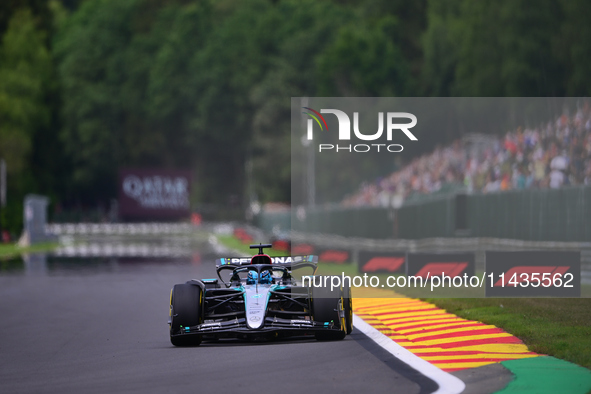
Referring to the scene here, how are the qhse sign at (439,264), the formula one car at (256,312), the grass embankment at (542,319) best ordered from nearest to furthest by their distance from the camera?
the grass embankment at (542,319) < the formula one car at (256,312) < the qhse sign at (439,264)

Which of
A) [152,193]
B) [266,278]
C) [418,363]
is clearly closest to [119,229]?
[152,193]

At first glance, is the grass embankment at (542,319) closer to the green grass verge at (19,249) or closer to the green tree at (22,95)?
the green grass verge at (19,249)

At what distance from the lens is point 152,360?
34.9 feet

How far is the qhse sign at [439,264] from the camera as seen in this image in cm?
1606

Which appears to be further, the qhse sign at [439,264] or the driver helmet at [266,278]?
the qhse sign at [439,264]

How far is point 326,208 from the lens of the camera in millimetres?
30500

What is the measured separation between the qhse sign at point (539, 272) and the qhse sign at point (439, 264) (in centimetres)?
101

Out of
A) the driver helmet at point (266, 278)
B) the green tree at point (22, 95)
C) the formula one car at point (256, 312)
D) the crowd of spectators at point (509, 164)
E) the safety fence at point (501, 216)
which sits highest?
the green tree at point (22, 95)

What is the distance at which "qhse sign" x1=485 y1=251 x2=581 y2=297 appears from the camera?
15102 mm

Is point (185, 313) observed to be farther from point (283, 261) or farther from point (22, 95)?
point (22, 95)

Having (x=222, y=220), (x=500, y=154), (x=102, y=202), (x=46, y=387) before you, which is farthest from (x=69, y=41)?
(x=46, y=387)

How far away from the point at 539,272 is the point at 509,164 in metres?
6.39
